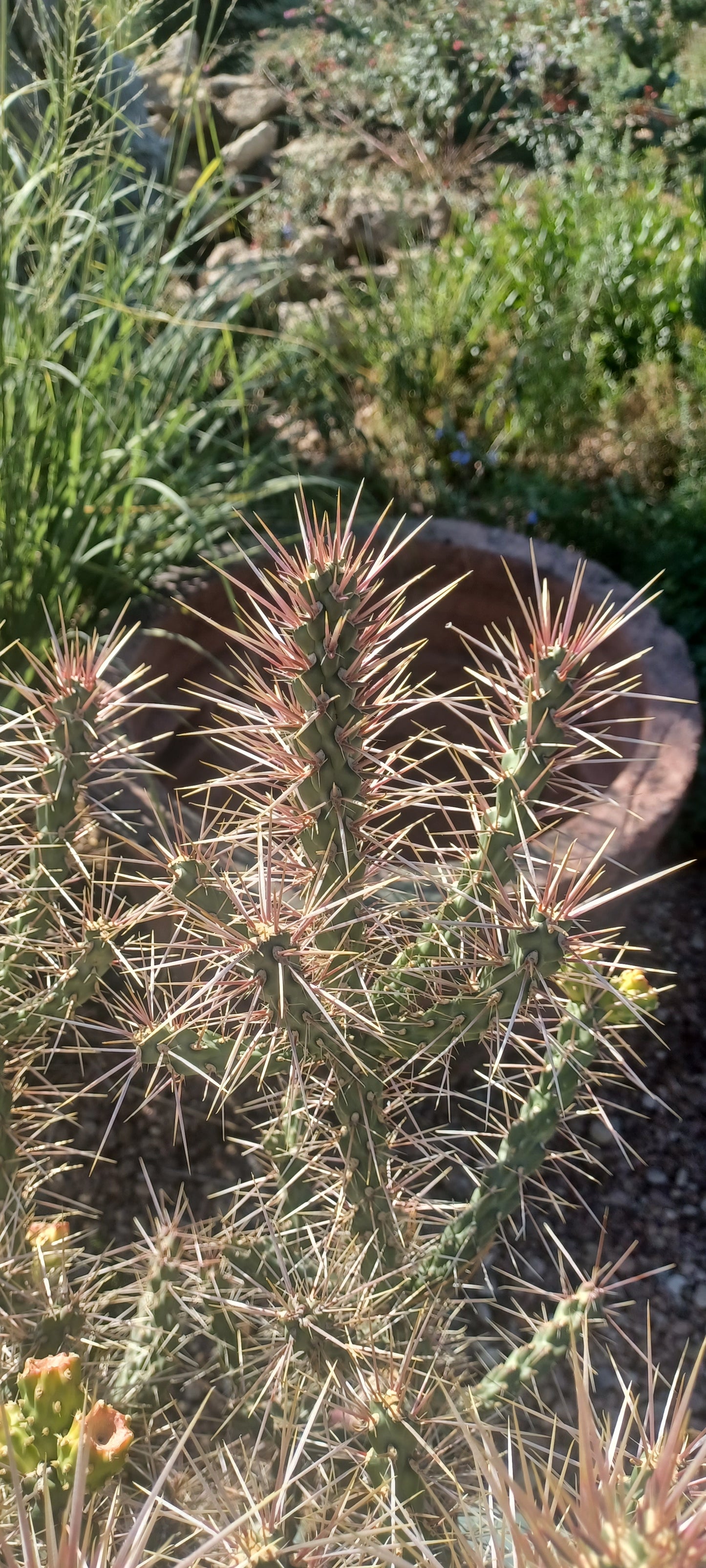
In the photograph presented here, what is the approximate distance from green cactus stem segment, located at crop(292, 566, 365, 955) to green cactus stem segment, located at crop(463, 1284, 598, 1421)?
0.47m

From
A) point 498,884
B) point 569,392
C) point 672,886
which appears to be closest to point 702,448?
point 569,392

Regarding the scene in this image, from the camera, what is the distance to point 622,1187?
188 centimetres

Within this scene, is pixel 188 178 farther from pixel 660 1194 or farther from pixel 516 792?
pixel 516 792

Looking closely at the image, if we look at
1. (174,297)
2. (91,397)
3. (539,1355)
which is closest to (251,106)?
(174,297)

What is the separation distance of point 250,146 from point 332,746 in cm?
384

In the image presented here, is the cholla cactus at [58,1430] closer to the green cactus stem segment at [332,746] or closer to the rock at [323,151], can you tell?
the green cactus stem segment at [332,746]

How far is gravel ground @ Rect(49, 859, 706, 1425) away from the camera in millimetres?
1686

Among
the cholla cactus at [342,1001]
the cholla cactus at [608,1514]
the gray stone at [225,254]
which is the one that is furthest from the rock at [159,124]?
the cholla cactus at [608,1514]

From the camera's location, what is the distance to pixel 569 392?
9.15ft

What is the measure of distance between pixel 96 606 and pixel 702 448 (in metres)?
1.55

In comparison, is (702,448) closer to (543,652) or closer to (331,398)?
(331,398)

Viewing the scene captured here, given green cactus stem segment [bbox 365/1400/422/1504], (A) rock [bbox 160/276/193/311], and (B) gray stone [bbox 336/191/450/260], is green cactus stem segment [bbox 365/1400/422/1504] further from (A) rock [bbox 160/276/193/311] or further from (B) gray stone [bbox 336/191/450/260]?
(B) gray stone [bbox 336/191/450/260]

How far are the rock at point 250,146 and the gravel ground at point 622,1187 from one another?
10.4 feet

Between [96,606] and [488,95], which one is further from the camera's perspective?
[488,95]
